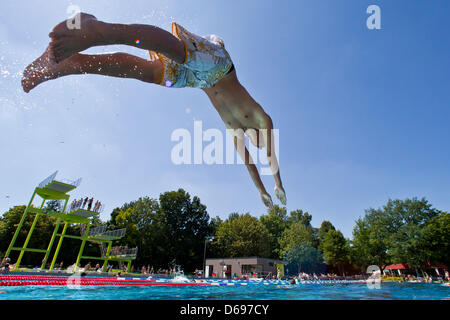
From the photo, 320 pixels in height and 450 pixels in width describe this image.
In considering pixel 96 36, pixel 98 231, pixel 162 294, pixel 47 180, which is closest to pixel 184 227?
pixel 98 231

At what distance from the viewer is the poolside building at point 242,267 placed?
113 feet

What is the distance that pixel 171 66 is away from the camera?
2.63 m

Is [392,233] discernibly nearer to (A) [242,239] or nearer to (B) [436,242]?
(B) [436,242]

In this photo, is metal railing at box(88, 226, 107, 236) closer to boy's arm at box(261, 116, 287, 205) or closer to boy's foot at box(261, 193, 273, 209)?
boy's foot at box(261, 193, 273, 209)

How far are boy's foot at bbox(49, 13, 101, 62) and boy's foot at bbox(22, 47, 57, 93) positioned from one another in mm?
329

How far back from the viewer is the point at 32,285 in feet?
32.6

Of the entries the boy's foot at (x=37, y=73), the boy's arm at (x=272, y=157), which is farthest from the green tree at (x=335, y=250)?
the boy's foot at (x=37, y=73)

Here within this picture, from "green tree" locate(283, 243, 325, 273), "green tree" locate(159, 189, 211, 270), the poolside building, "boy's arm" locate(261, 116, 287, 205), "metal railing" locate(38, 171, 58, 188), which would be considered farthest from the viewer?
"green tree" locate(283, 243, 325, 273)

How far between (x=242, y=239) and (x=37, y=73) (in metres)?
44.9

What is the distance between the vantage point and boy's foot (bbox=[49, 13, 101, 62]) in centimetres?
168

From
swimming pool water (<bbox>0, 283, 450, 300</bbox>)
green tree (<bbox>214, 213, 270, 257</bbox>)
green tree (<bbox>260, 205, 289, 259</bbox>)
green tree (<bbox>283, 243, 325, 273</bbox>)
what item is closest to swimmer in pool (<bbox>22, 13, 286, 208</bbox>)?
swimming pool water (<bbox>0, 283, 450, 300</bbox>)

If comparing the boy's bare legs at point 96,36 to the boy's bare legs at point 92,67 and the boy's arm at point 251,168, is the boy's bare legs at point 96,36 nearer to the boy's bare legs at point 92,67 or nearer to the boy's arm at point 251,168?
the boy's bare legs at point 92,67
